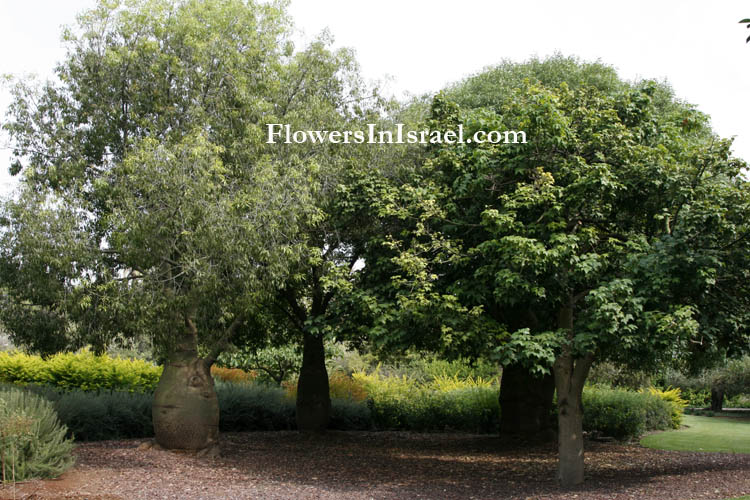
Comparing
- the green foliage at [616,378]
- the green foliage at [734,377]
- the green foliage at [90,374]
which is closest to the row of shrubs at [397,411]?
the green foliage at [90,374]

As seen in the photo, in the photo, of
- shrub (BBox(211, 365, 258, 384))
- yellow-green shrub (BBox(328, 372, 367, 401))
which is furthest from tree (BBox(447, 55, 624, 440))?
shrub (BBox(211, 365, 258, 384))

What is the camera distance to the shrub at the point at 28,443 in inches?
335

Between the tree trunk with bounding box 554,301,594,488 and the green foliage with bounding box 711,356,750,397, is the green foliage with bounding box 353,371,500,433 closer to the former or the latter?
the tree trunk with bounding box 554,301,594,488

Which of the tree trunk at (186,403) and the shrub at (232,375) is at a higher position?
the tree trunk at (186,403)

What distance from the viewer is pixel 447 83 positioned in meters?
20.8

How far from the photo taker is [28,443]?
8.96m

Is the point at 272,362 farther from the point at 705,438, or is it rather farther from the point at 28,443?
the point at 705,438

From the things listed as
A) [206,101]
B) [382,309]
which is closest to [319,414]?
[382,309]

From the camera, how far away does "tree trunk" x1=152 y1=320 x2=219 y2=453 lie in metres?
11.9

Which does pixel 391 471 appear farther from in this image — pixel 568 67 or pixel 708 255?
pixel 568 67

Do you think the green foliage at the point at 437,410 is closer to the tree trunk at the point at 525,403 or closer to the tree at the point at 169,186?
the tree trunk at the point at 525,403

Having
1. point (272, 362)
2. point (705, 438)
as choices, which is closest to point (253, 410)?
point (272, 362)

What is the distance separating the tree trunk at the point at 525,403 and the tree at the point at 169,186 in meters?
7.19

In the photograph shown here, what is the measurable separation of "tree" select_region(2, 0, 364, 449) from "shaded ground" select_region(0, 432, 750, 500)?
1.49 metres
